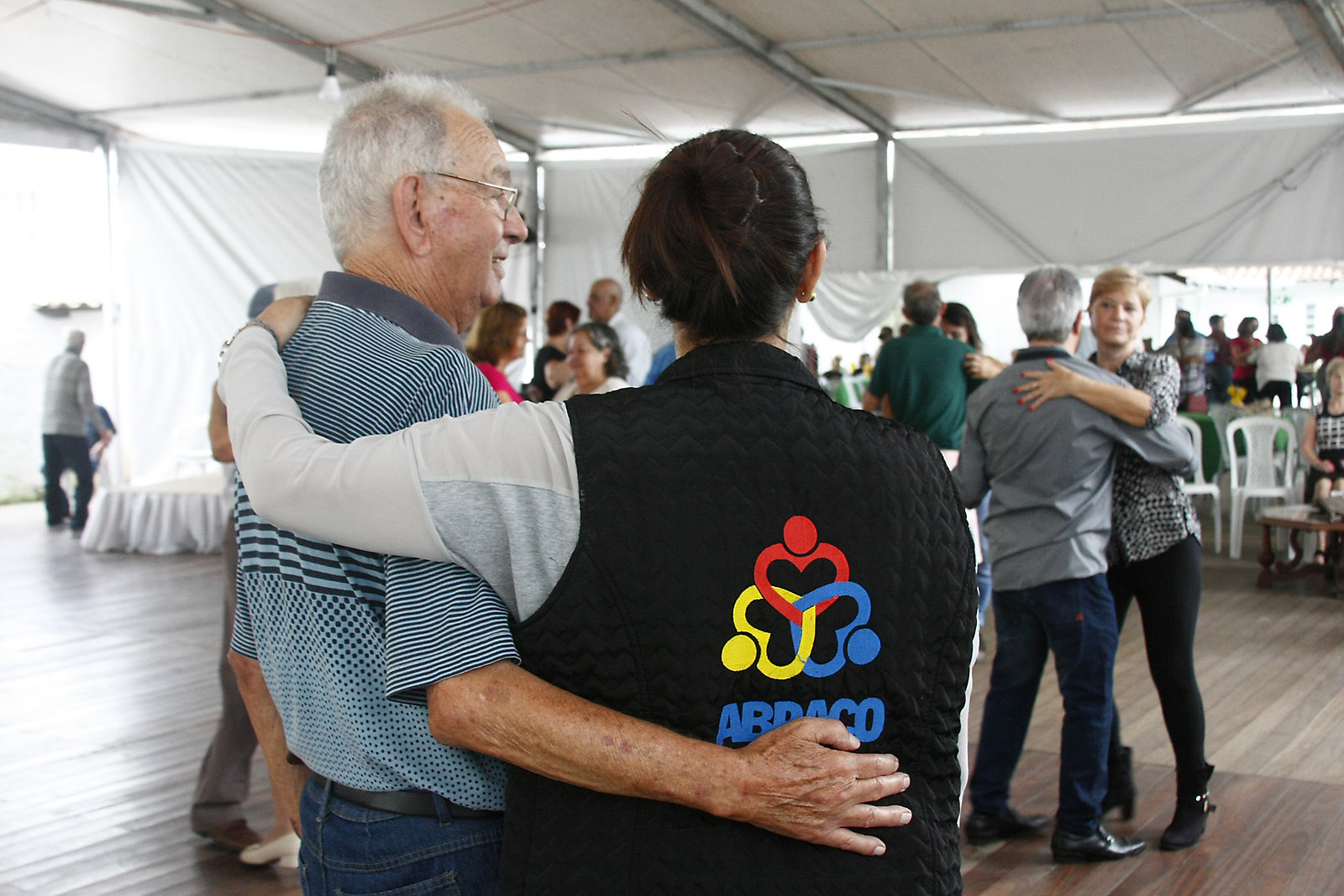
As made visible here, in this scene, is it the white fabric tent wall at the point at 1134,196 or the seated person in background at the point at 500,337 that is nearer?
the seated person in background at the point at 500,337

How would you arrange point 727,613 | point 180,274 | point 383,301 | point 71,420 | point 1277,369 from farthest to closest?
1. point 1277,369
2. point 180,274
3. point 71,420
4. point 383,301
5. point 727,613

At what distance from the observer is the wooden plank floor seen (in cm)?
291

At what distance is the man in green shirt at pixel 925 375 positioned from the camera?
16.5ft

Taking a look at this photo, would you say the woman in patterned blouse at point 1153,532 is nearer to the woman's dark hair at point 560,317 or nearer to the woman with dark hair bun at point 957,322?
the woman with dark hair bun at point 957,322

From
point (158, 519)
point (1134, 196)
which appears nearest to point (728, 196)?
point (158, 519)

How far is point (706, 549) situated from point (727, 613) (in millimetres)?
54

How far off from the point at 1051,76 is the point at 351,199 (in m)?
8.30

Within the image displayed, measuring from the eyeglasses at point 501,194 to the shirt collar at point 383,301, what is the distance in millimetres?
137

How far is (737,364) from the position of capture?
37.9 inches

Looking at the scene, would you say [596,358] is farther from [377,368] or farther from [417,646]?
[417,646]

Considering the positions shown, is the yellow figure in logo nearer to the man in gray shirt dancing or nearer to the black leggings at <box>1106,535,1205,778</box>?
the man in gray shirt dancing

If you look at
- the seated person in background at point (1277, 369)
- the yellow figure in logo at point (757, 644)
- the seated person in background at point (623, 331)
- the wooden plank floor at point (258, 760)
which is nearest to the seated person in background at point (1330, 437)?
the wooden plank floor at point (258, 760)

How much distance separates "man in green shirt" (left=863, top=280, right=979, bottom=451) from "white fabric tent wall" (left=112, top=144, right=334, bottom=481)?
20.1 feet

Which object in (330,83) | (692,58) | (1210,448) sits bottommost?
(1210,448)
